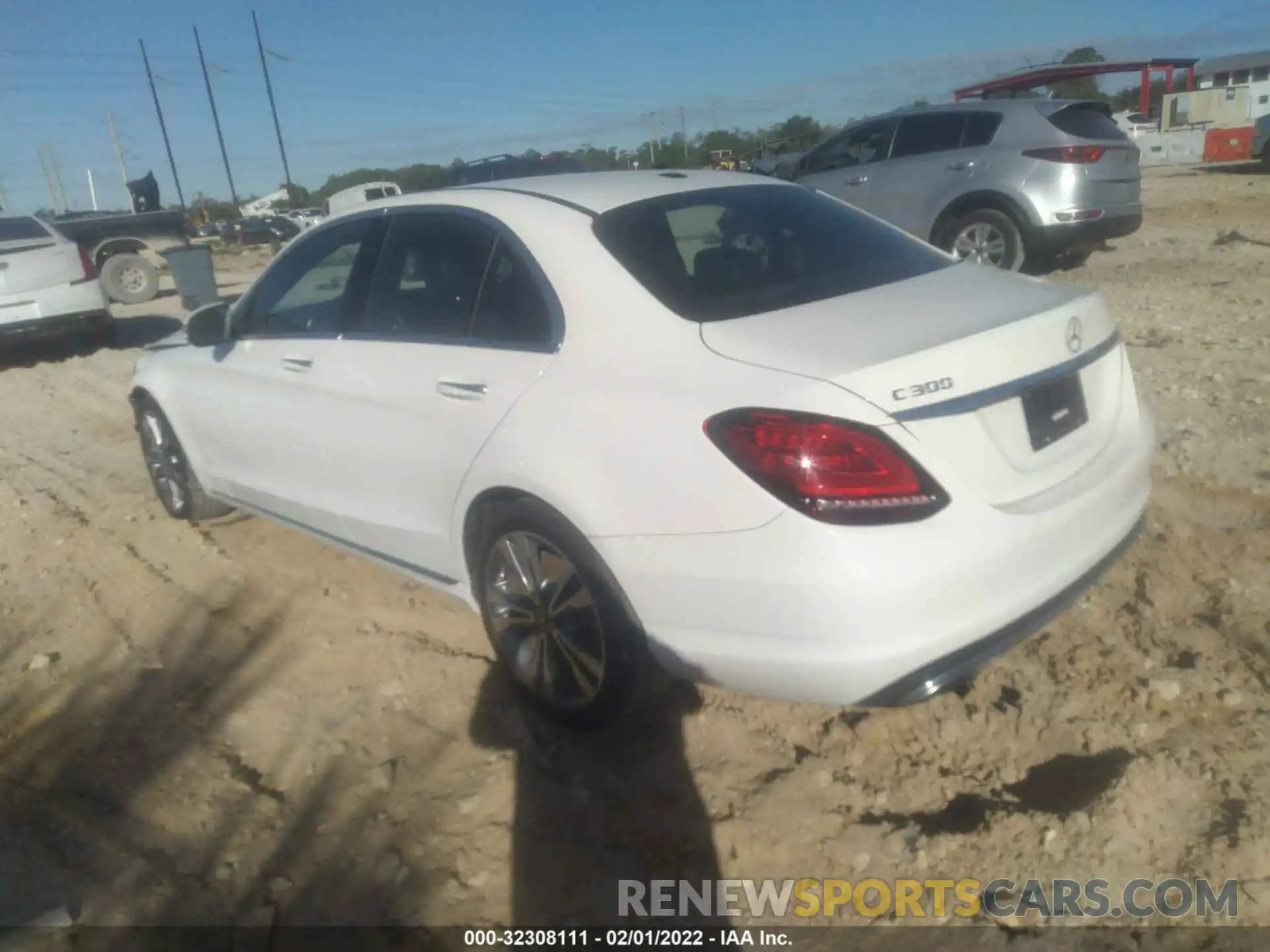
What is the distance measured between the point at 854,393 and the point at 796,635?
1.89ft

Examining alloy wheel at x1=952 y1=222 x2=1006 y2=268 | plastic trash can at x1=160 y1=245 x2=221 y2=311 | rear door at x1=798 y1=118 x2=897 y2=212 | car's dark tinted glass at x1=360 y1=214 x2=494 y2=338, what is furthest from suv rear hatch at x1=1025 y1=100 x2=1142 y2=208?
plastic trash can at x1=160 y1=245 x2=221 y2=311

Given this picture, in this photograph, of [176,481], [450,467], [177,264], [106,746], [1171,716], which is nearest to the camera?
[1171,716]

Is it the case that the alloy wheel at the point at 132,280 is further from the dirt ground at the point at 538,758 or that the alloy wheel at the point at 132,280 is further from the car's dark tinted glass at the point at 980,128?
the dirt ground at the point at 538,758

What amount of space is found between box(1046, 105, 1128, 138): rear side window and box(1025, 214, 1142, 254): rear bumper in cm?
80

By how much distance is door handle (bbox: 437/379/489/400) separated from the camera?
307cm

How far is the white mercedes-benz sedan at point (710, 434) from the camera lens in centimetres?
235

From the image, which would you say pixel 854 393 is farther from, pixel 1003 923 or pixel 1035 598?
pixel 1003 923

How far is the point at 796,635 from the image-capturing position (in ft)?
7.86

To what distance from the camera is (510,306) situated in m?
3.14

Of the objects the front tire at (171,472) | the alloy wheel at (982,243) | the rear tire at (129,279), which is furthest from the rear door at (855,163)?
the rear tire at (129,279)

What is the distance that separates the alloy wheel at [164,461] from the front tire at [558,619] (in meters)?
2.61

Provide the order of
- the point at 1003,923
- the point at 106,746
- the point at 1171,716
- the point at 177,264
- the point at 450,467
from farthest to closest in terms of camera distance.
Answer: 1. the point at 177,264
2. the point at 106,746
3. the point at 450,467
4. the point at 1171,716
5. the point at 1003,923

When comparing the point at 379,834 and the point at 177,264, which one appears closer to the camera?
the point at 379,834

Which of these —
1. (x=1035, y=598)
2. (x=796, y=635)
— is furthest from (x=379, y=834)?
(x=1035, y=598)
